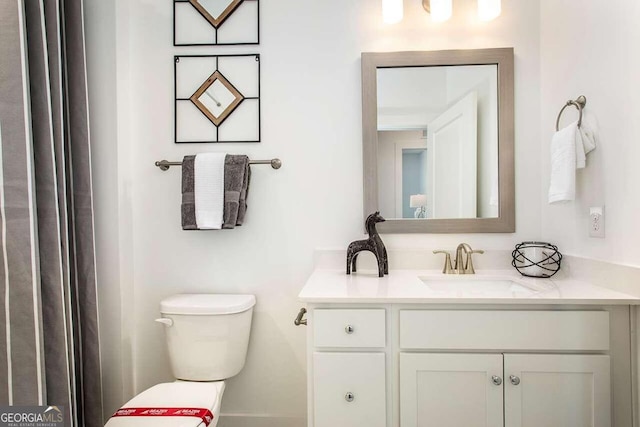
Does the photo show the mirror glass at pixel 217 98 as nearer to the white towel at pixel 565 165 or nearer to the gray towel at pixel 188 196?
the gray towel at pixel 188 196

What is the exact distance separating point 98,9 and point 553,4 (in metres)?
2.05

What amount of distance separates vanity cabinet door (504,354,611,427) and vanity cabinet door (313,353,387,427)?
40 cm

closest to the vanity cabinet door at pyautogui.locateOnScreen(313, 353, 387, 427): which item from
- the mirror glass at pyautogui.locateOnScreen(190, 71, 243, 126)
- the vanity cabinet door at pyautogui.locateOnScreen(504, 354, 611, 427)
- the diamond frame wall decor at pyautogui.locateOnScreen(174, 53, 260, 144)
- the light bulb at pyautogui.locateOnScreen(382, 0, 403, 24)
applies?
the vanity cabinet door at pyautogui.locateOnScreen(504, 354, 611, 427)

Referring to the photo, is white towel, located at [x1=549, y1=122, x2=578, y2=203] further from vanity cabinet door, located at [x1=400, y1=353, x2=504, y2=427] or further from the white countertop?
vanity cabinet door, located at [x1=400, y1=353, x2=504, y2=427]

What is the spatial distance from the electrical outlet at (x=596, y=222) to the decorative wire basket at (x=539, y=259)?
184 millimetres

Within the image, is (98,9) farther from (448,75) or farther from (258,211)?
(448,75)

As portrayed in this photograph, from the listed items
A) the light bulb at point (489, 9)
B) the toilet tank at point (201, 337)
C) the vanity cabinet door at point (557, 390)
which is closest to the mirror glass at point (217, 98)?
the toilet tank at point (201, 337)

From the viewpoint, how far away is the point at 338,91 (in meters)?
1.74

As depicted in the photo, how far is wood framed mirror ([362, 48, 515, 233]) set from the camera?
1.68m

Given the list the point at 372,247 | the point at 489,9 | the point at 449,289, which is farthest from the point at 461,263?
the point at 489,9

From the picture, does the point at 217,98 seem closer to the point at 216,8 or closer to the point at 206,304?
the point at 216,8

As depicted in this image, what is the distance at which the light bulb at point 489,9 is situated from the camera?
1604 millimetres

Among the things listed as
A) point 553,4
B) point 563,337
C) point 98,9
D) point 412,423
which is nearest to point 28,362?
point 412,423

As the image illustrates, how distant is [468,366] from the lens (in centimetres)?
117
